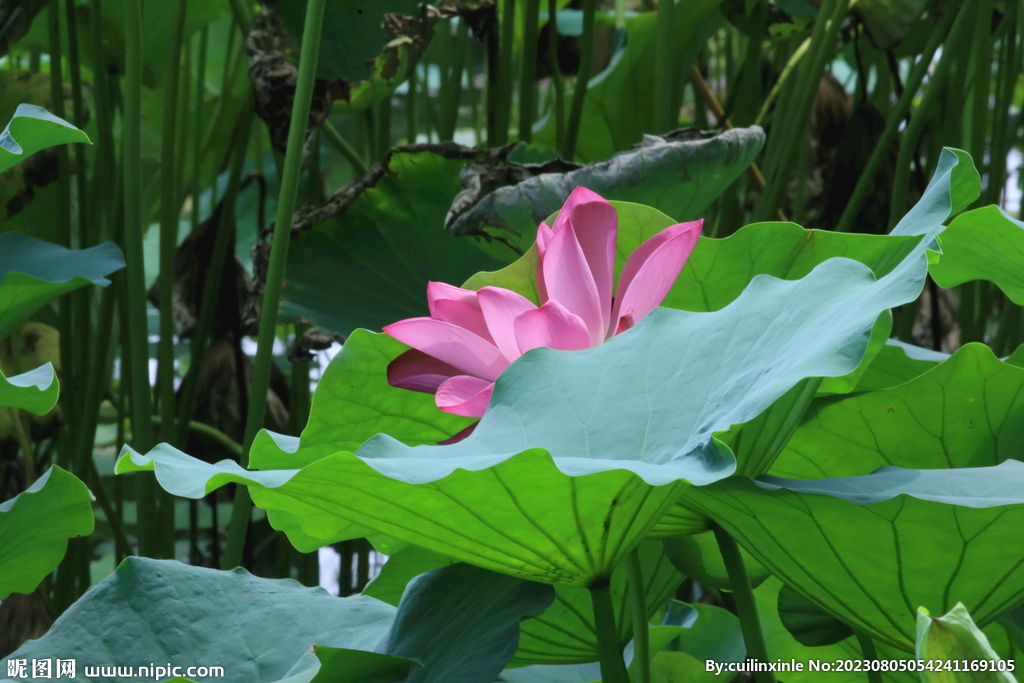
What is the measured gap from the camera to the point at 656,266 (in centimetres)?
36

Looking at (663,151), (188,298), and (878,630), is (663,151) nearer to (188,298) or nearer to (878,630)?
(878,630)

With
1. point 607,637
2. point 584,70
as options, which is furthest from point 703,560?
point 584,70

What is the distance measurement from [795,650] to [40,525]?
0.50 meters

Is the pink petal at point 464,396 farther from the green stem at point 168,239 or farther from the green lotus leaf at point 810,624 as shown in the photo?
the green stem at point 168,239

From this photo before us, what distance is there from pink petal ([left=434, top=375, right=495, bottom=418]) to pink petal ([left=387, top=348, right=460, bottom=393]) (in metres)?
0.02

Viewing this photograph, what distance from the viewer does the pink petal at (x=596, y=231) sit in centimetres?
37

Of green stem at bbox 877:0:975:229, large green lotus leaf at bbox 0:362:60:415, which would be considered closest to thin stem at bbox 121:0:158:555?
large green lotus leaf at bbox 0:362:60:415

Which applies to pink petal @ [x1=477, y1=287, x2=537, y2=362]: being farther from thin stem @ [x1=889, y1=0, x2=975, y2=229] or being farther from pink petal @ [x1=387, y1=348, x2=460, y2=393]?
thin stem @ [x1=889, y1=0, x2=975, y2=229]

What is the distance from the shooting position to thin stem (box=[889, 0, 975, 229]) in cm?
71

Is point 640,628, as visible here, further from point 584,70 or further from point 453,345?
point 584,70

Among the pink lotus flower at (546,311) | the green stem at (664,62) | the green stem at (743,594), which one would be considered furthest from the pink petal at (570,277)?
the green stem at (664,62)

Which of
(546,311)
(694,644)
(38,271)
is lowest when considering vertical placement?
(694,644)

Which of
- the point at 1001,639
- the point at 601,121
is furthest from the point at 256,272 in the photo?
the point at 1001,639

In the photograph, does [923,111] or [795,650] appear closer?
[795,650]
